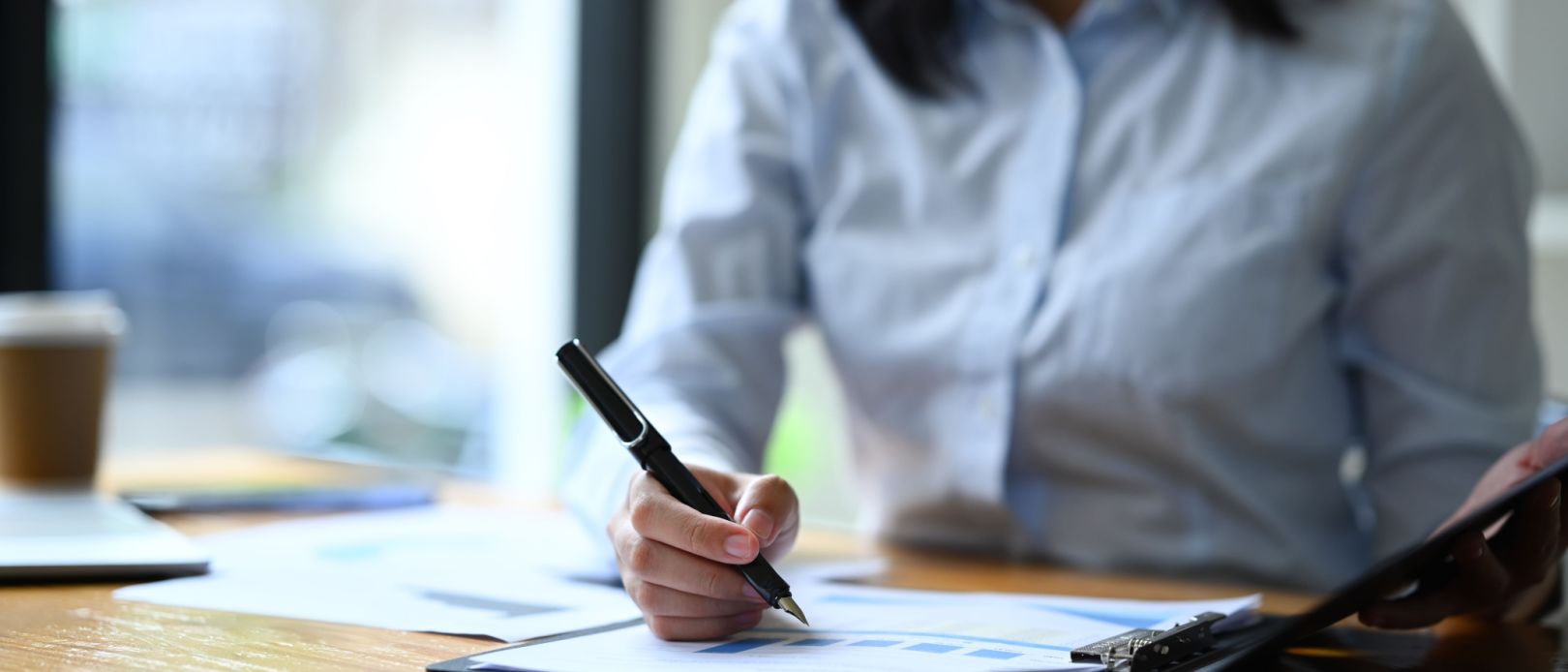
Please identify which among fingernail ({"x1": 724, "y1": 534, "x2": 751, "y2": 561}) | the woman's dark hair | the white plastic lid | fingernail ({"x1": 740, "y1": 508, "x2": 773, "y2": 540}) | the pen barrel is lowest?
fingernail ({"x1": 724, "y1": 534, "x2": 751, "y2": 561})

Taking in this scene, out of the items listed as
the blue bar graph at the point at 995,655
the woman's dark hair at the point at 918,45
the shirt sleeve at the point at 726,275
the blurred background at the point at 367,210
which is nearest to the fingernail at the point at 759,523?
the blue bar graph at the point at 995,655

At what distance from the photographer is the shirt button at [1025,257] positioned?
0.97 m

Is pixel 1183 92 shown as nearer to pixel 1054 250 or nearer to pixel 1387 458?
pixel 1054 250

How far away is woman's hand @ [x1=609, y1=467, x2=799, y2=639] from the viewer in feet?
1.82

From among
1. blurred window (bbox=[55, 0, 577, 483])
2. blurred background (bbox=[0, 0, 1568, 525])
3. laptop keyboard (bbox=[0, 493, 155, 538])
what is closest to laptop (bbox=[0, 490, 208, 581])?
laptop keyboard (bbox=[0, 493, 155, 538])

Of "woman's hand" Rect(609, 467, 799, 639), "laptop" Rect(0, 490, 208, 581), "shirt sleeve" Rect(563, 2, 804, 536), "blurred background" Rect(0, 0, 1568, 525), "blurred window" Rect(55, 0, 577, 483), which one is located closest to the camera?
"woman's hand" Rect(609, 467, 799, 639)

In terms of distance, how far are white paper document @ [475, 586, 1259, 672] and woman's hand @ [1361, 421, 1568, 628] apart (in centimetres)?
7

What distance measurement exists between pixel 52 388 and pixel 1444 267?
3.20ft

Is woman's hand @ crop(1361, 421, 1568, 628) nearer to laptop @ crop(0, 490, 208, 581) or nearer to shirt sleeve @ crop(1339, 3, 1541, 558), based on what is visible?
shirt sleeve @ crop(1339, 3, 1541, 558)

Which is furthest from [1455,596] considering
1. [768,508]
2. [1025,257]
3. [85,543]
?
[85,543]

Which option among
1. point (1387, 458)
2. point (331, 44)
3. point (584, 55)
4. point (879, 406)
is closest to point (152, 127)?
point (331, 44)

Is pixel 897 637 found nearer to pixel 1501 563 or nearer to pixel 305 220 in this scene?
pixel 1501 563

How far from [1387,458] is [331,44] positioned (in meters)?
3.15

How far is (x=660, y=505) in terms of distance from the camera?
22.9 inches
